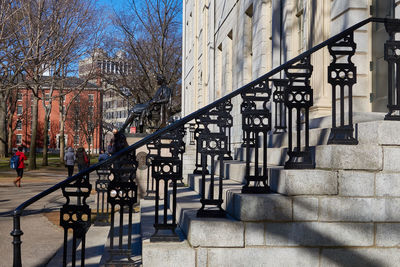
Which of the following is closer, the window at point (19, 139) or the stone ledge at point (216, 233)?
the stone ledge at point (216, 233)

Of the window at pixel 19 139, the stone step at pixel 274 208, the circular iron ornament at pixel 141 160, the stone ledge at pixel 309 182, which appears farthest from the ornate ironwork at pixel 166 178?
the window at pixel 19 139

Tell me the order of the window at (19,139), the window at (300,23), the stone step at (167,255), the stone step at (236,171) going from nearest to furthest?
1. the stone step at (167,255)
2. the stone step at (236,171)
3. the window at (300,23)
4. the window at (19,139)

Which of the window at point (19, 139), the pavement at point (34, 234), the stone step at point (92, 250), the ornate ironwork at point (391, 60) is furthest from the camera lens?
the window at point (19, 139)

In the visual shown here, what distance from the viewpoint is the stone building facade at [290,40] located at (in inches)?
280

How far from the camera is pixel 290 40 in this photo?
32.8 feet

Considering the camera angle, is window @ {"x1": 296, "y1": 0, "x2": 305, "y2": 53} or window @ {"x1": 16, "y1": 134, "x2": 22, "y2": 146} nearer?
window @ {"x1": 296, "y1": 0, "x2": 305, "y2": 53}

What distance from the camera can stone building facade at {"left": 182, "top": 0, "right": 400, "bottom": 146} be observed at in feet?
23.3

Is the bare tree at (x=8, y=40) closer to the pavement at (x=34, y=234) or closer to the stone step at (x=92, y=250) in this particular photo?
the pavement at (x=34, y=234)

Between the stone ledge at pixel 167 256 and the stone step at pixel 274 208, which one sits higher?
the stone step at pixel 274 208

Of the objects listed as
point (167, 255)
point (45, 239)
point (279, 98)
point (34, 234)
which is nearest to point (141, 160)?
point (34, 234)

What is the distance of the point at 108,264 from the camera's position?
4.36m

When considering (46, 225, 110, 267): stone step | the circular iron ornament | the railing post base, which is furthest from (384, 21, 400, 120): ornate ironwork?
the circular iron ornament

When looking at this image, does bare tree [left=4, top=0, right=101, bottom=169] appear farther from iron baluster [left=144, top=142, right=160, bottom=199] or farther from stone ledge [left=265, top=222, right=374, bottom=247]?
stone ledge [left=265, top=222, right=374, bottom=247]

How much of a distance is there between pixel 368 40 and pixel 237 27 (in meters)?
7.72
